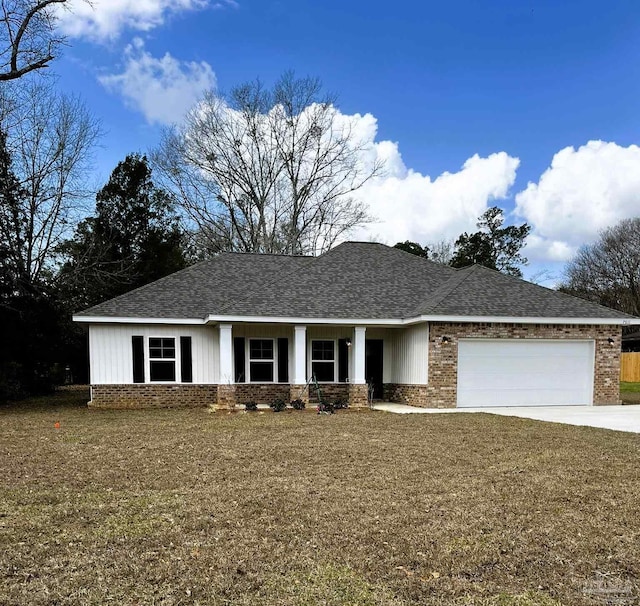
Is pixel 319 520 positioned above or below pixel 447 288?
below

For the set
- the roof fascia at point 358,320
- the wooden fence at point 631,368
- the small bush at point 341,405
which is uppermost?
the roof fascia at point 358,320

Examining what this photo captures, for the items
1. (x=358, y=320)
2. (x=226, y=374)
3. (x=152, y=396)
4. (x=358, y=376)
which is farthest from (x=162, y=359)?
(x=358, y=320)

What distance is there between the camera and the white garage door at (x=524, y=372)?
1452 centimetres

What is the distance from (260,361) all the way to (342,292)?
332 cm

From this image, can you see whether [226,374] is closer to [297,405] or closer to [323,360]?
[297,405]

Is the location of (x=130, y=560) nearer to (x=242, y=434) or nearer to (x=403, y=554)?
(x=403, y=554)

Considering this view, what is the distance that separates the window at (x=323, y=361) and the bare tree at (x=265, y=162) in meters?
14.9

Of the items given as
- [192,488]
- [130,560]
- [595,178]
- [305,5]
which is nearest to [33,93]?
[305,5]

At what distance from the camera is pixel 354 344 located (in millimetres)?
15070

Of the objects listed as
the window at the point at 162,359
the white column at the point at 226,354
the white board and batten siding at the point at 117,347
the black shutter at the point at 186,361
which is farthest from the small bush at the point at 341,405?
the window at the point at 162,359

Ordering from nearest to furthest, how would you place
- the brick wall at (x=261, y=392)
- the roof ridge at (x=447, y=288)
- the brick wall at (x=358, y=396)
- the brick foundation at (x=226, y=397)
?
the brick foundation at (x=226, y=397) → the brick wall at (x=358, y=396) → the roof ridge at (x=447, y=288) → the brick wall at (x=261, y=392)

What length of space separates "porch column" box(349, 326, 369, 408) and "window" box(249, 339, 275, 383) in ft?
9.08

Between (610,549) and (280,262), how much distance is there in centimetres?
1585

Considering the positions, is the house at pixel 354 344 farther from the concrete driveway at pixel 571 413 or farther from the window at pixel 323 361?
the concrete driveway at pixel 571 413
